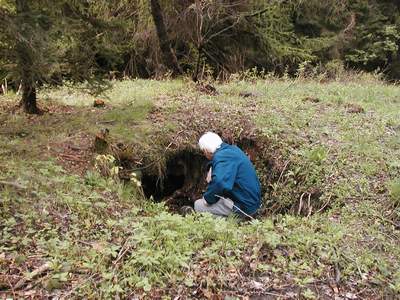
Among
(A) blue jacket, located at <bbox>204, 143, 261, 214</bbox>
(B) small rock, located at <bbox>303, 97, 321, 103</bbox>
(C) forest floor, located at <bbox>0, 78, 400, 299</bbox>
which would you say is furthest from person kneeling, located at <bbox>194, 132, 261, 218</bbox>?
(B) small rock, located at <bbox>303, 97, 321, 103</bbox>

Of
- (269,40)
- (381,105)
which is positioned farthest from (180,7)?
(381,105)

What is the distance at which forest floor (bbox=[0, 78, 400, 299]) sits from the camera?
3.91 metres

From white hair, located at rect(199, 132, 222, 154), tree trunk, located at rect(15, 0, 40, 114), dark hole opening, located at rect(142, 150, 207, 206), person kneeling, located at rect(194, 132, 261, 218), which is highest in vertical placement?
tree trunk, located at rect(15, 0, 40, 114)

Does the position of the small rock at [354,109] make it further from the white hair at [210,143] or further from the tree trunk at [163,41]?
the tree trunk at [163,41]

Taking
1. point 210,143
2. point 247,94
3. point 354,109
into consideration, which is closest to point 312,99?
point 354,109

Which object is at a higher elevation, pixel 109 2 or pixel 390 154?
pixel 109 2

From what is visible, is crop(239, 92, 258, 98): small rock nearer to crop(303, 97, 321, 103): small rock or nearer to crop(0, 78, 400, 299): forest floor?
crop(0, 78, 400, 299): forest floor

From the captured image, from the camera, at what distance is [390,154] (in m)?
6.88

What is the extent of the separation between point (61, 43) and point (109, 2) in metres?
7.15

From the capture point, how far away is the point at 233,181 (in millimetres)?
5988

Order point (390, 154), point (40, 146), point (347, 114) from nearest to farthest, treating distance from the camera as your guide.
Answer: point (40, 146) < point (390, 154) < point (347, 114)

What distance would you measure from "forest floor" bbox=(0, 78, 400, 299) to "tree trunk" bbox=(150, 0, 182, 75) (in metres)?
4.84

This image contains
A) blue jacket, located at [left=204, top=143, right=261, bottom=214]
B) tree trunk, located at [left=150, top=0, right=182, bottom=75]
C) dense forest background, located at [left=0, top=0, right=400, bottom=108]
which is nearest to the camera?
blue jacket, located at [left=204, top=143, right=261, bottom=214]

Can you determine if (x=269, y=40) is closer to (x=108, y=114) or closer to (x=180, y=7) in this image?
(x=180, y=7)
